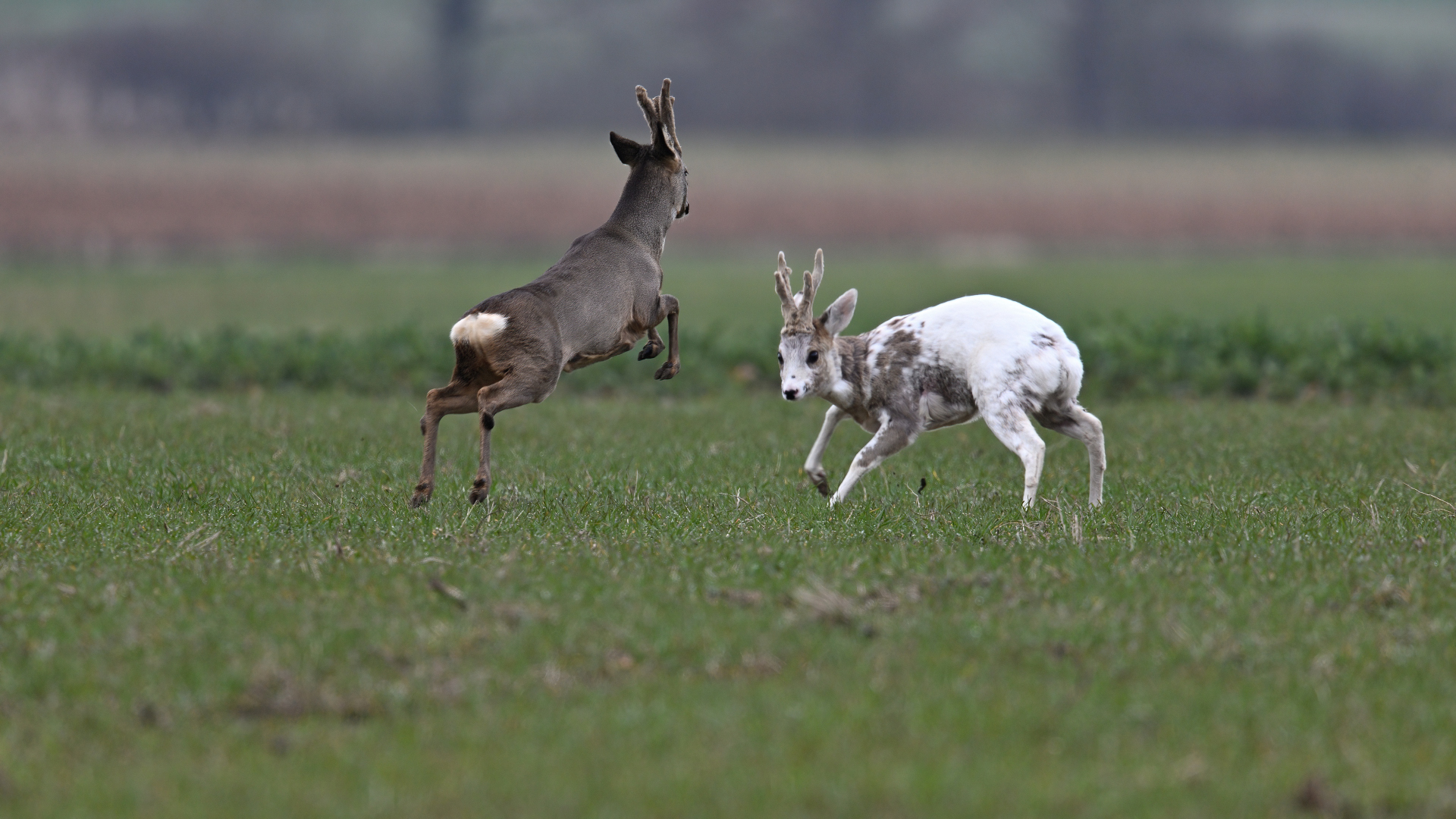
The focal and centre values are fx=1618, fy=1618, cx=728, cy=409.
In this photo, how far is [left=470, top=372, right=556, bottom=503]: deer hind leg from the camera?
29.9ft

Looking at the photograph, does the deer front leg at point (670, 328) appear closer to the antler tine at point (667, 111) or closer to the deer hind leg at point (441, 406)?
the antler tine at point (667, 111)

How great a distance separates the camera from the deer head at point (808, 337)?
951cm

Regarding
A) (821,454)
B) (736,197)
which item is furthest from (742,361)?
(736,197)

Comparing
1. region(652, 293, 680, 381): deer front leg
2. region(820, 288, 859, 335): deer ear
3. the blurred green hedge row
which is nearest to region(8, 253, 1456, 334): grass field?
A: the blurred green hedge row

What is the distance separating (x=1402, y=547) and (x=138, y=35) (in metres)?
142

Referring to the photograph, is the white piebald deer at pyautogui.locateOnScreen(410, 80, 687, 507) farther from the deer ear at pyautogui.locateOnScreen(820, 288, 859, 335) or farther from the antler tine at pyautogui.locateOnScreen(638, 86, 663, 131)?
the deer ear at pyautogui.locateOnScreen(820, 288, 859, 335)

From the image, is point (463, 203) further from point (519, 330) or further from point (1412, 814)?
point (1412, 814)

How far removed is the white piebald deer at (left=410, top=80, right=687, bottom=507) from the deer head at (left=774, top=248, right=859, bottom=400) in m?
0.91

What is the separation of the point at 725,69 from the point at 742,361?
406ft

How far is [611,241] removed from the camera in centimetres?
1027

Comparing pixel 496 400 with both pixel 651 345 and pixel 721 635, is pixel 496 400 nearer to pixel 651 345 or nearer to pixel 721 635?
pixel 651 345

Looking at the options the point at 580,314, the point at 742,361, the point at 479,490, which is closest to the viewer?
the point at 479,490

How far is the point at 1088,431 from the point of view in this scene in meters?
9.57

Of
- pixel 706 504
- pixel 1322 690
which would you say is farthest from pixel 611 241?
pixel 1322 690
